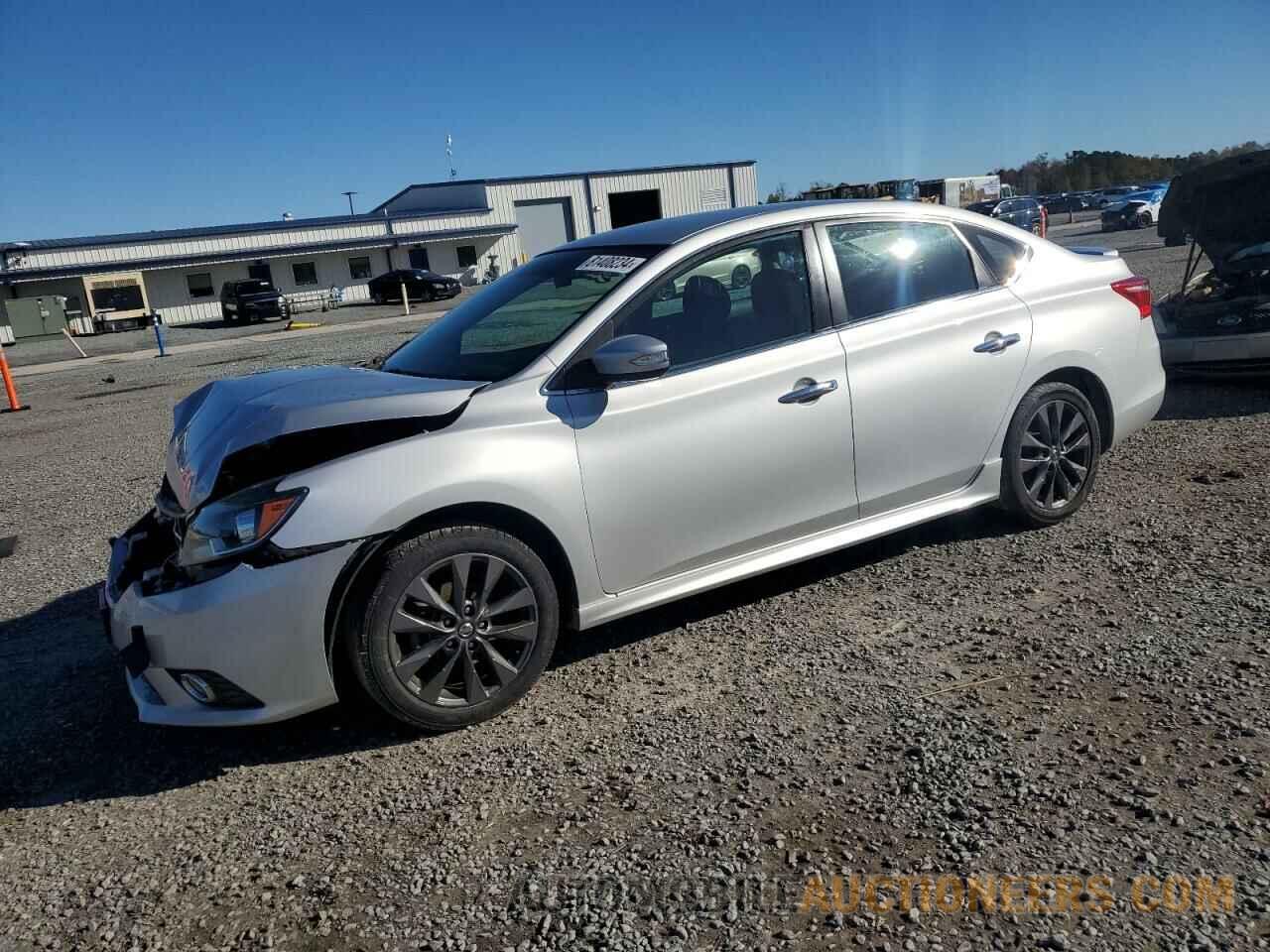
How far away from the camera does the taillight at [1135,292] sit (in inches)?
203

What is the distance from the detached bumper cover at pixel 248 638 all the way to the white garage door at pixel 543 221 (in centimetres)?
5904

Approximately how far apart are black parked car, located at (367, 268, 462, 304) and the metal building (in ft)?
29.6

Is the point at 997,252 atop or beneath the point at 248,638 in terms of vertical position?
atop

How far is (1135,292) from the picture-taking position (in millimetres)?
5180

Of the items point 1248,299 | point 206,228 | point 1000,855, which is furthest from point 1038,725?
point 206,228

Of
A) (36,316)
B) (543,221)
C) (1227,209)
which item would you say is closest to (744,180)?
(543,221)

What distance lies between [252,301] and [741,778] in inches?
1532

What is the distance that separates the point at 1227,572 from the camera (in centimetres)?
430

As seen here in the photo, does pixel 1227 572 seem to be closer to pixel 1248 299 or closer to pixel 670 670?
pixel 670 670

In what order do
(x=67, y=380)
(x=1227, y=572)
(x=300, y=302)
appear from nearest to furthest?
(x=1227, y=572), (x=67, y=380), (x=300, y=302)

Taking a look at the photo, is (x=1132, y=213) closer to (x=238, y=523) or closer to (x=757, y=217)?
(x=757, y=217)

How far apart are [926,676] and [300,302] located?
45.4m

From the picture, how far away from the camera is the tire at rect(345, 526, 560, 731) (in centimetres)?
330

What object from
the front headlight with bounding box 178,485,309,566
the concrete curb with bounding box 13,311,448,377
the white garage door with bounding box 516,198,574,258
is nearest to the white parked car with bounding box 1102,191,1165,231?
the concrete curb with bounding box 13,311,448,377
